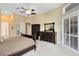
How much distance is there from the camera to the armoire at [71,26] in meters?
2.02

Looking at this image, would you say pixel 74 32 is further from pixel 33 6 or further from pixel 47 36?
pixel 33 6

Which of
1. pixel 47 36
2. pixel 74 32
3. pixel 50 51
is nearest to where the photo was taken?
pixel 74 32

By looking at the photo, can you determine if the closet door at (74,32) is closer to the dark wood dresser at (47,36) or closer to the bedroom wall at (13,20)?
the dark wood dresser at (47,36)

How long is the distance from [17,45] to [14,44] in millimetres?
Result: 70

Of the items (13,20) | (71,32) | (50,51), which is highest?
(13,20)

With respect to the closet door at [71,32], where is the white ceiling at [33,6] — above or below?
above

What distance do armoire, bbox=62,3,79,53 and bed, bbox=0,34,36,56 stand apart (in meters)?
0.74

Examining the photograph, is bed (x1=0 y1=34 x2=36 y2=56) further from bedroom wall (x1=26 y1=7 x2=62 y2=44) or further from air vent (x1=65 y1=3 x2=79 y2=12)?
air vent (x1=65 y1=3 x2=79 y2=12)

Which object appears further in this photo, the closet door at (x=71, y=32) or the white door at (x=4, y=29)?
the white door at (x=4, y=29)

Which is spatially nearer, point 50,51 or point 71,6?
point 71,6

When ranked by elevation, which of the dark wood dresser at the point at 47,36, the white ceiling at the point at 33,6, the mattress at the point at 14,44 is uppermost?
the white ceiling at the point at 33,6

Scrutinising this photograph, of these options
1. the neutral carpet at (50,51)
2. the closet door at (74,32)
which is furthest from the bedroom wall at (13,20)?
the closet door at (74,32)

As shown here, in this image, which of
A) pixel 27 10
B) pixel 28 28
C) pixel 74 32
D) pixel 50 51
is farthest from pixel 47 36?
pixel 27 10

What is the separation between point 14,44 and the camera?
2137 mm
